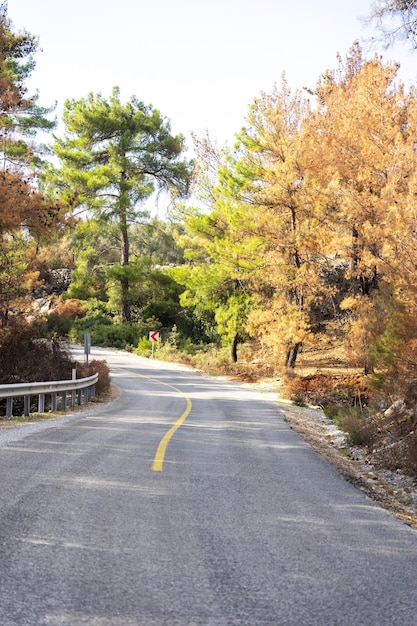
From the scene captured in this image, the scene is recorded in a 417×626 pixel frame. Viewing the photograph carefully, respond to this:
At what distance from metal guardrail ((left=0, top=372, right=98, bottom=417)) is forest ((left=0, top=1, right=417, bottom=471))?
1502 millimetres

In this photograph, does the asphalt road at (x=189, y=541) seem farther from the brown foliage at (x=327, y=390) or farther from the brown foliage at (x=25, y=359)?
the brown foliage at (x=327, y=390)

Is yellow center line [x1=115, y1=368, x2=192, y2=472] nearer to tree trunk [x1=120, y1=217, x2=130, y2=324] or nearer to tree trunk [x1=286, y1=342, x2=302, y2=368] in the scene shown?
tree trunk [x1=286, y1=342, x2=302, y2=368]

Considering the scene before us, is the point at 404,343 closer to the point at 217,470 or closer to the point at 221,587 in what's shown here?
the point at 217,470

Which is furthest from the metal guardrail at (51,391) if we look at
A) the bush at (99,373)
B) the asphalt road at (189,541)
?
the asphalt road at (189,541)

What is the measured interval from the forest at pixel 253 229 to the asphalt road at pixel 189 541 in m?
7.08

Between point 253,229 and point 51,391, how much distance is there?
17.8 metres

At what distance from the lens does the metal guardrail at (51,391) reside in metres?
14.0

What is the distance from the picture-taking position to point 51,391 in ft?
53.3

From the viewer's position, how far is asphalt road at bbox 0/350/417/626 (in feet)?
12.2

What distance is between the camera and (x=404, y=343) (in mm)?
15367

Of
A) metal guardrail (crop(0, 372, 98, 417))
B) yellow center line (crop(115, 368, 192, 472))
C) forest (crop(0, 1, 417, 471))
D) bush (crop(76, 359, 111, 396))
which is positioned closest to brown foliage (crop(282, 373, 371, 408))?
forest (crop(0, 1, 417, 471))

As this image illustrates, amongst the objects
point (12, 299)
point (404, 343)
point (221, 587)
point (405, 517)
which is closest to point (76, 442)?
point (405, 517)

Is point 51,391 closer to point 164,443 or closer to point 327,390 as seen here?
point 164,443

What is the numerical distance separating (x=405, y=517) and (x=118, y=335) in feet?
154
